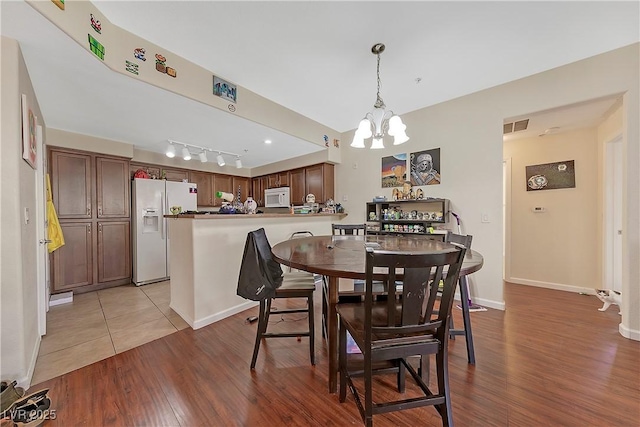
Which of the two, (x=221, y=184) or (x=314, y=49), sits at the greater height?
(x=314, y=49)

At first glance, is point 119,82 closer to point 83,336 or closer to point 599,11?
point 83,336

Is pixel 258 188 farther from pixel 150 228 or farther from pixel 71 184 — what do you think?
pixel 71 184

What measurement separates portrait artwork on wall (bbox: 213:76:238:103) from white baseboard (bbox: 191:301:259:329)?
2275mm

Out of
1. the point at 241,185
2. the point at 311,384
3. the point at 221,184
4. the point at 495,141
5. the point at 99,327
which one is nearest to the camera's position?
the point at 311,384

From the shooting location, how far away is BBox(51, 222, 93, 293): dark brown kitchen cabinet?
308 centimetres

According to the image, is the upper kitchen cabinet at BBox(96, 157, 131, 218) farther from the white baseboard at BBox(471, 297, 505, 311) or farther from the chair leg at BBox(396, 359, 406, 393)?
the white baseboard at BBox(471, 297, 505, 311)

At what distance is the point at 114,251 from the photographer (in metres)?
3.62

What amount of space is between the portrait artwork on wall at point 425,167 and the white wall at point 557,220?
1.63m

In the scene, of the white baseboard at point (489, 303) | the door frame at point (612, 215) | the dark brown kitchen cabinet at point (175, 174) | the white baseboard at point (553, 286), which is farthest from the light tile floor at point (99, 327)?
the door frame at point (612, 215)

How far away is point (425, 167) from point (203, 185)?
4239 mm

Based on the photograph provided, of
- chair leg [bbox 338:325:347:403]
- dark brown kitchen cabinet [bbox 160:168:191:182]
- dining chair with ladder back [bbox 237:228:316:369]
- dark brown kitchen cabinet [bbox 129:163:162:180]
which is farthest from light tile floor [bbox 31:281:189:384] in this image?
dark brown kitchen cabinet [bbox 160:168:191:182]

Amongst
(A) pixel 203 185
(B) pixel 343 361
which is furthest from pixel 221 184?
(B) pixel 343 361

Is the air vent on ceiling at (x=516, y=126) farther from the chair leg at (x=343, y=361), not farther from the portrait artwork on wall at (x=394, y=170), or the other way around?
the chair leg at (x=343, y=361)

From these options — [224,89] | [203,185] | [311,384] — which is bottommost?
[311,384]
